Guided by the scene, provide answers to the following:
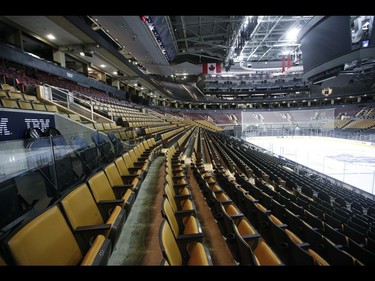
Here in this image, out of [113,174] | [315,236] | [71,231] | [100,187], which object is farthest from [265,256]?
[113,174]

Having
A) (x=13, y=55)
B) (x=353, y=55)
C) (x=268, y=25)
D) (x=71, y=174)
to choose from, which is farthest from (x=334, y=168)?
(x=13, y=55)

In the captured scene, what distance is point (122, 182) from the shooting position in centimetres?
223

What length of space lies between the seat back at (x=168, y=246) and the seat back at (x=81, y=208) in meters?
0.55

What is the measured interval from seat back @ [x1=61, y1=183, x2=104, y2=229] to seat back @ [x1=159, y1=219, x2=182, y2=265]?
0.55m

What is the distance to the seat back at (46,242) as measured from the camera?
A: 30.7 inches

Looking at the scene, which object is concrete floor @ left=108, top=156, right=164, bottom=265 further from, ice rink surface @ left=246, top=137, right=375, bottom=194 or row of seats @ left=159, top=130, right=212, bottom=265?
ice rink surface @ left=246, top=137, right=375, bottom=194

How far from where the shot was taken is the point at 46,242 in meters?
0.91

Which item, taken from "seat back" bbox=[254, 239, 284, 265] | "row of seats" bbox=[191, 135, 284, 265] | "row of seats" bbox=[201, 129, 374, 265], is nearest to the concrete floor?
A: "row of seats" bbox=[191, 135, 284, 265]

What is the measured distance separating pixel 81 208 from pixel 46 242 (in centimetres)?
40

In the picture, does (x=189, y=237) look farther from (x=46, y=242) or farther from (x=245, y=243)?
(x=46, y=242)

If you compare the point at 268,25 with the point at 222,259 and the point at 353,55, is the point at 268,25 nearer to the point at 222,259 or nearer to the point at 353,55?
the point at 353,55

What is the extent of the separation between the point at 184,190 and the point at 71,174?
1.22 m

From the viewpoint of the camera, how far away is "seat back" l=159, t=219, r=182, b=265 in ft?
3.05

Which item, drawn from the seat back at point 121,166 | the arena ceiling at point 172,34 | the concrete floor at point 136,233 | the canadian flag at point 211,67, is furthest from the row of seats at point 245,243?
the canadian flag at point 211,67
